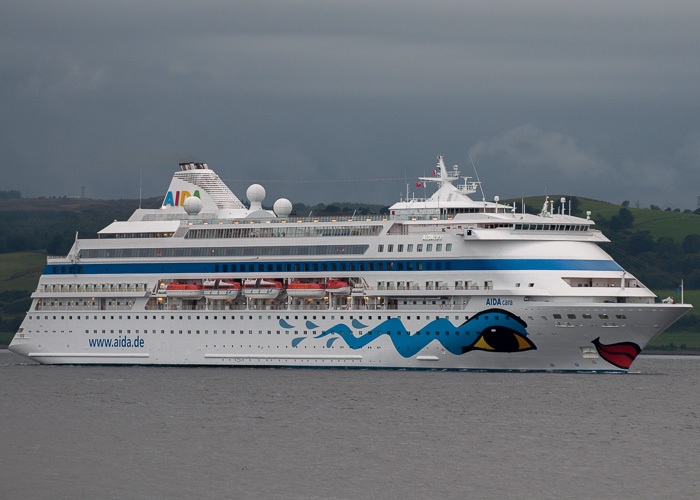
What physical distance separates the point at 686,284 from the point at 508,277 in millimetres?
105821

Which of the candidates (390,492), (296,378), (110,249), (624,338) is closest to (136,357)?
(110,249)

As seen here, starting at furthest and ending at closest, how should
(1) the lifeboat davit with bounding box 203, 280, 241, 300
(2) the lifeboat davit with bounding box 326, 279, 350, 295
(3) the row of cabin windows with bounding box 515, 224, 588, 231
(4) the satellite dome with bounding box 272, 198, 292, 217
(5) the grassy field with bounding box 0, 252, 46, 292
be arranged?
(5) the grassy field with bounding box 0, 252, 46, 292 < (4) the satellite dome with bounding box 272, 198, 292, 217 < (1) the lifeboat davit with bounding box 203, 280, 241, 300 < (2) the lifeboat davit with bounding box 326, 279, 350, 295 < (3) the row of cabin windows with bounding box 515, 224, 588, 231

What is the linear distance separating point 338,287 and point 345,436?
20679 mm

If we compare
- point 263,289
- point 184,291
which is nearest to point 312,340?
point 263,289

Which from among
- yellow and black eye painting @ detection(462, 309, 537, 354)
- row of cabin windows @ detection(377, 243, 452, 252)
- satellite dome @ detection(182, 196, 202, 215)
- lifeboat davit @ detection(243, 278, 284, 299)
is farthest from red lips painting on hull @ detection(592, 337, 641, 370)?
satellite dome @ detection(182, 196, 202, 215)

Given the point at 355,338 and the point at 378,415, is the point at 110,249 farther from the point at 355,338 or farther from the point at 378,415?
the point at 378,415

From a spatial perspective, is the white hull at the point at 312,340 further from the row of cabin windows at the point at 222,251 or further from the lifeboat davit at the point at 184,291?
the row of cabin windows at the point at 222,251

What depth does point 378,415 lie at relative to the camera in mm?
50594

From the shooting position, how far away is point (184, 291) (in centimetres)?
6931

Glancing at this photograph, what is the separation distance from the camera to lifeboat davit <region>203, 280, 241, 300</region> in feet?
225

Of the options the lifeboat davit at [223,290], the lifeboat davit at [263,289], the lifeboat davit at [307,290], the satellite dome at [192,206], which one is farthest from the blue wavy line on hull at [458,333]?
the satellite dome at [192,206]

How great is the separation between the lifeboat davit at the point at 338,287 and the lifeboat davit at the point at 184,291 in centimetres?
775

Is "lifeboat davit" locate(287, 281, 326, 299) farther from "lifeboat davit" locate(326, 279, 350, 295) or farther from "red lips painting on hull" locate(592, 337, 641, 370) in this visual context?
"red lips painting on hull" locate(592, 337, 641, 370)

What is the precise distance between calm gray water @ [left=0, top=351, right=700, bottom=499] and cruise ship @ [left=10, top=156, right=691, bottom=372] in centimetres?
174
